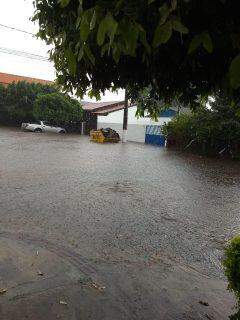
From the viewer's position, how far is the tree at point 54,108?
124 feet

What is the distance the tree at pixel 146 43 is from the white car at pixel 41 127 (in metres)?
34.2

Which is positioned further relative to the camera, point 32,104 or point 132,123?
point 32,104

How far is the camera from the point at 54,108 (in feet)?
124

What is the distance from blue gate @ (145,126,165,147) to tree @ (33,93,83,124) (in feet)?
27.6

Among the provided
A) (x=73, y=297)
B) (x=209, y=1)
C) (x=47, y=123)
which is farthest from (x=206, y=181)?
(x=47, y=123)

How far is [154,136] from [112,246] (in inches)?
1108

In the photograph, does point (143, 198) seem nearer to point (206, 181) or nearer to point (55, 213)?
point (55, 213)

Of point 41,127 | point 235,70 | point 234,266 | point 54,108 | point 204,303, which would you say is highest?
point 54,108

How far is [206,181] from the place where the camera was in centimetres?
1477

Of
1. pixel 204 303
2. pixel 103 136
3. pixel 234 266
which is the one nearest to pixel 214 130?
pixel 103 136

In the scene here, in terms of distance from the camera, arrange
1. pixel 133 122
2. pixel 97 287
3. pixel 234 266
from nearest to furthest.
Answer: pixel 234 266 < pixel 97 287 < pixel 133 122

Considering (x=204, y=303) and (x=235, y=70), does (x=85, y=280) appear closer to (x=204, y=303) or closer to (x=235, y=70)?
(x=204, y=303)

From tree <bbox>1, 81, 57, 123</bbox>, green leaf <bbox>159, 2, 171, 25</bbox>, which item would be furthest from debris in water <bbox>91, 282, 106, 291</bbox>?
tree <bbox>1, 81, 57, 123</bbox>

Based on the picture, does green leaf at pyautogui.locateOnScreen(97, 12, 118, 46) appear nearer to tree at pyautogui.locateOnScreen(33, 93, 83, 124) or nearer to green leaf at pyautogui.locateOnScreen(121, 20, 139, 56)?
green leaf at pyautogui.locateOnScreen(121, 20, 139, 56)
